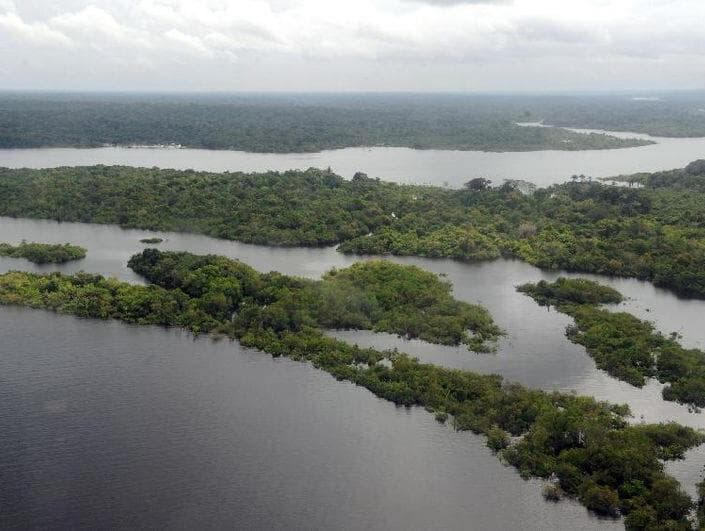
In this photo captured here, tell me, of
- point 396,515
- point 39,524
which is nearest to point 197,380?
point 39,524

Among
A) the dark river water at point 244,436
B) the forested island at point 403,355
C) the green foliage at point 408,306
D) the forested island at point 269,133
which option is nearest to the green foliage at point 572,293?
the dark river water at point 244,436

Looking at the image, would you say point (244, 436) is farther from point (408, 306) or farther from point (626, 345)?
point (626, 345)

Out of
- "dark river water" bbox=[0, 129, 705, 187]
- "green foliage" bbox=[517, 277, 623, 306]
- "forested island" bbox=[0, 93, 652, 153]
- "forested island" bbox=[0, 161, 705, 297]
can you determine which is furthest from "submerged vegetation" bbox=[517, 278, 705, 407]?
"forested island" bbox=[0, 93, 652, 153]

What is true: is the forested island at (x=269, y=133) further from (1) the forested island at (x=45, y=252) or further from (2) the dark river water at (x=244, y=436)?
(2) the dark river water at (x=244, y=436)

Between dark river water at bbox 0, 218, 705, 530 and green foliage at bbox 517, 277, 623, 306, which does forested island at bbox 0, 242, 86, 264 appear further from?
green foliage at bbox 517, 277, 623, 306

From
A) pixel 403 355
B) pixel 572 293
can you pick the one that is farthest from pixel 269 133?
pixel 403 355

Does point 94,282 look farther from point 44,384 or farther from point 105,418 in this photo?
point 105,418

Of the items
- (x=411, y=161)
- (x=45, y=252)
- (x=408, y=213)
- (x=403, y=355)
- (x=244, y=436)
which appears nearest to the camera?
(x=244, y=436)
